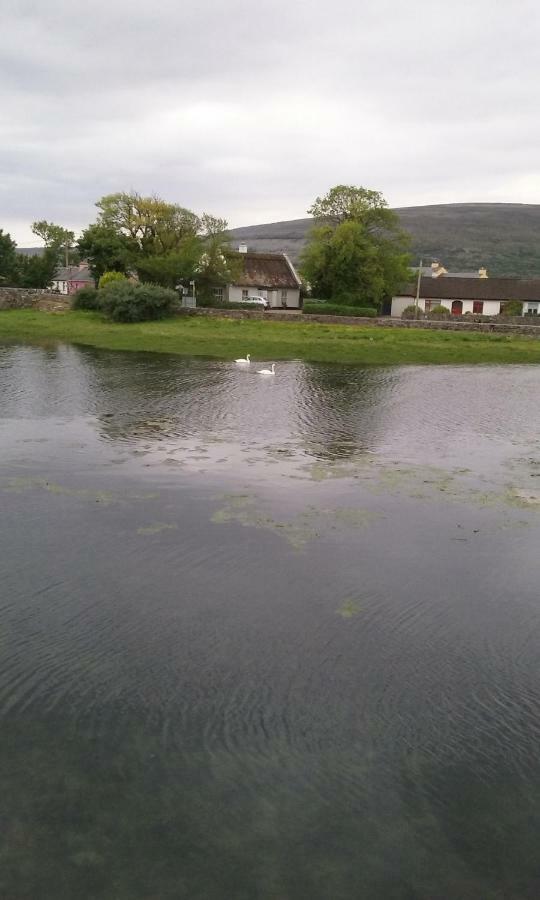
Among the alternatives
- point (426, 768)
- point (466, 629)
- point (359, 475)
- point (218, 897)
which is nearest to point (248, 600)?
point (466, 629)

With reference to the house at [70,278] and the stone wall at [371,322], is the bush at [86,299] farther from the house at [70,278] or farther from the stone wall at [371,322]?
the house at [70,278]

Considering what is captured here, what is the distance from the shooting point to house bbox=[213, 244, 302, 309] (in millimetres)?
79500

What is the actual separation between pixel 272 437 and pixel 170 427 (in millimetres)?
3239

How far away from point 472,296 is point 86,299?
54.1m

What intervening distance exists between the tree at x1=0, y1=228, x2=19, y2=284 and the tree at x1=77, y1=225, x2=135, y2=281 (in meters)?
26.8

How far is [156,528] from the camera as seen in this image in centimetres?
1326

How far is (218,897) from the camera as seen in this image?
5.62 meters

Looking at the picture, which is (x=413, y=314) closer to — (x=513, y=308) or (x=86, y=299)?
(x=513, y=308)

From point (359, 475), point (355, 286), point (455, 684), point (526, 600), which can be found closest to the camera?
point (455, 684)

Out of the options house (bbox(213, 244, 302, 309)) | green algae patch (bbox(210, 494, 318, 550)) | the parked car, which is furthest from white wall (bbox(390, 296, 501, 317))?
green algae patch (bbox(210, 494, 318, 550))

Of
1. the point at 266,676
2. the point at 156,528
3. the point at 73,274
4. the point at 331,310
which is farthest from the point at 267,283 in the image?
the point at 266,676

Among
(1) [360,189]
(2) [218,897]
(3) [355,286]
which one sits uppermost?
(1) [360,189]

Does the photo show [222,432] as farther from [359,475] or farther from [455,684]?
[455,684]

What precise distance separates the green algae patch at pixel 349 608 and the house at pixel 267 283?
69.1 meters
